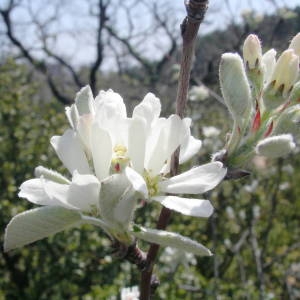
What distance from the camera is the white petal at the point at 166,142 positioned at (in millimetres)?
564

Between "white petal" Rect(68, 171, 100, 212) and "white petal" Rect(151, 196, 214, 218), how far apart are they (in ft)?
0.26

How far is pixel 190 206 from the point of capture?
20.3 inches

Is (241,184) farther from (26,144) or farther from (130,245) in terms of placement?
(130,245)

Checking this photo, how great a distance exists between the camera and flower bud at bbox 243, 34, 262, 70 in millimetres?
587

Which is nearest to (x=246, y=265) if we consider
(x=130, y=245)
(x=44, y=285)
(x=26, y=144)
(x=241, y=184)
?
(x=241, y=184)

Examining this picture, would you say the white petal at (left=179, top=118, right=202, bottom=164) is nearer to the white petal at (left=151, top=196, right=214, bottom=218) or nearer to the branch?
the white petal at (left=151, top=196, right=214, bottom=218)

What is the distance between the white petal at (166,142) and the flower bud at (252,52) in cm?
12

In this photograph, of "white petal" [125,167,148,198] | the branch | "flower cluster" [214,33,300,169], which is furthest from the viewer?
the branch

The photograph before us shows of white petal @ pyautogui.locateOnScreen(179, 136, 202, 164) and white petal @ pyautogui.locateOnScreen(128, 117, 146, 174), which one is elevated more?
white petal @ pyautogui.locateOnScreen(128, 117, 146, 174)

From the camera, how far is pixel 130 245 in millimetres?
589

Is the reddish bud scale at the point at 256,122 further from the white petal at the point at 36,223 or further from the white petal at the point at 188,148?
the white petal at the point at 36,223

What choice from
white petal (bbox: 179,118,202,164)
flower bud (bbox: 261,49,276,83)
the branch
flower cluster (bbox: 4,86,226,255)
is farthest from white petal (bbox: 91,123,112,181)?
the branch

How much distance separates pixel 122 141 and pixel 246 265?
3.37 metres

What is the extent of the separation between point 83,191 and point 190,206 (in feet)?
0.38
